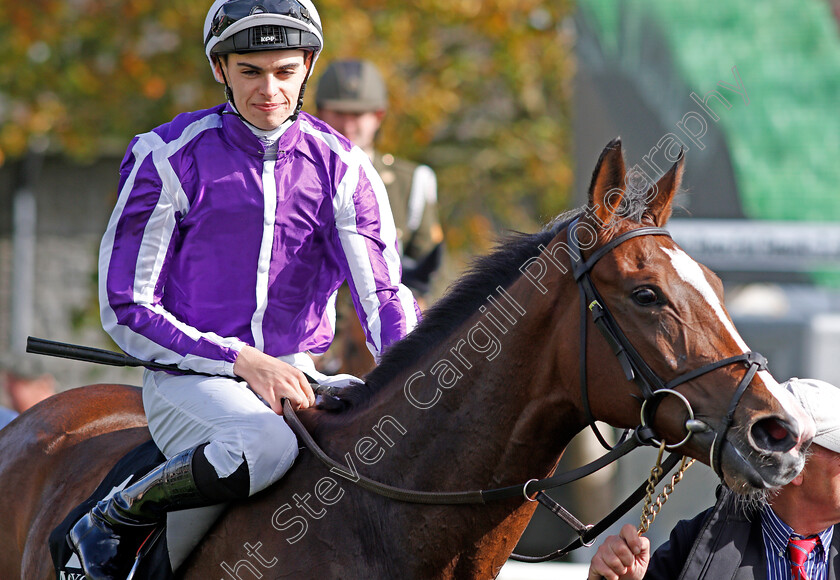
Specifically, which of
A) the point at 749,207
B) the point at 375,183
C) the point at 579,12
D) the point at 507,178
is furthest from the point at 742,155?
the point at 507,178

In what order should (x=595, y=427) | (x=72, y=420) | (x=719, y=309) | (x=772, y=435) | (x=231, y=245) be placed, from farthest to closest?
(x=72, y=420)
(x=231, y=245)
(x=595, y=427)
(x=719, y=309)
(x=772, y=435)

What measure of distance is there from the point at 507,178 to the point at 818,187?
23.0 ft

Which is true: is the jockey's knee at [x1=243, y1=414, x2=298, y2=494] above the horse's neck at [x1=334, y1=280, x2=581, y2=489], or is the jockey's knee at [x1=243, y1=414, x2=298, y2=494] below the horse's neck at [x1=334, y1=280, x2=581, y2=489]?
below

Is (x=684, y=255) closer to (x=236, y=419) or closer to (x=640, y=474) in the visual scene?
(x=236, y=419)

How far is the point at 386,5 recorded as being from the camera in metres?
11.9

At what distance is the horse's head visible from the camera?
7.99ft

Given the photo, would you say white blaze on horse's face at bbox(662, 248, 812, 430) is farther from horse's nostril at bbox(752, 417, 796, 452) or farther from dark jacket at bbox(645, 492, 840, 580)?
dark jacket at bbox(645, 492, 840, 580)

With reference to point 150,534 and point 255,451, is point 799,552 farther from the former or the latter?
point 150,534

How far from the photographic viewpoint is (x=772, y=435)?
8.02ft

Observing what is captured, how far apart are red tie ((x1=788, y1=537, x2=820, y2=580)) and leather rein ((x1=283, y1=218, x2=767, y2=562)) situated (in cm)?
47

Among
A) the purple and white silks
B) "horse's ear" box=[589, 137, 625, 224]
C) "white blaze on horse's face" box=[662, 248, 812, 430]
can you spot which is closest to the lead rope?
"white blaze on horse's face" box=[662, 248, 812, 430]

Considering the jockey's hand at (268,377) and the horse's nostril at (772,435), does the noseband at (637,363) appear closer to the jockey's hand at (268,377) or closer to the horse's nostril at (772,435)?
the horse's nostril at (772,435)

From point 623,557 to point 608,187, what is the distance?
3.20ft

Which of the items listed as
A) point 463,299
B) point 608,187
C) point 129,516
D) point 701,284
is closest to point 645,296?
point 701,284
